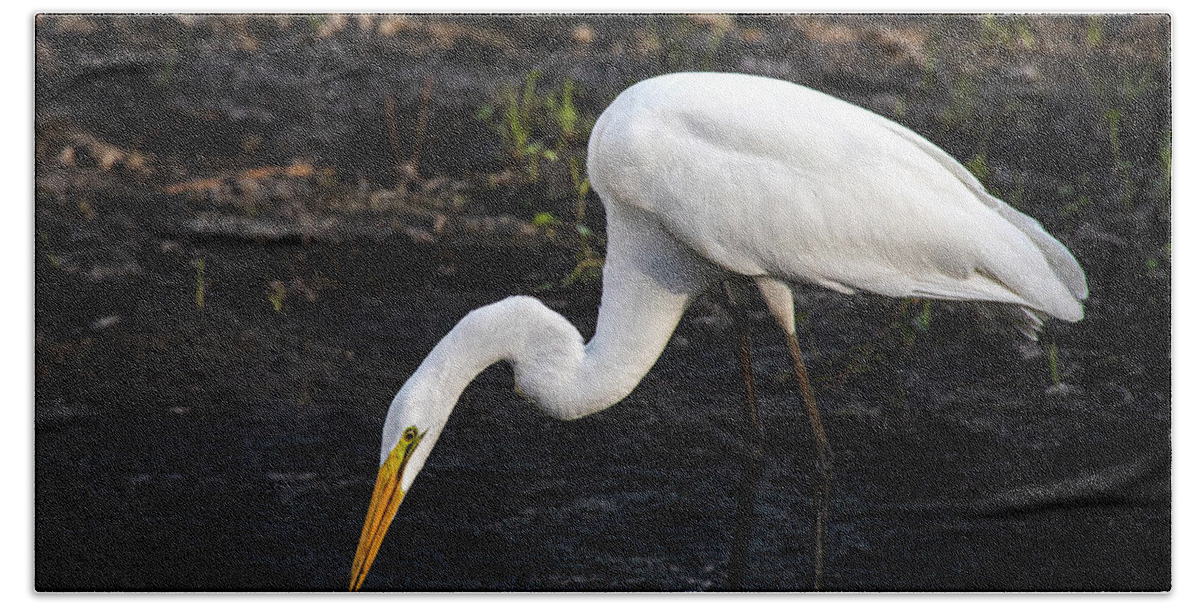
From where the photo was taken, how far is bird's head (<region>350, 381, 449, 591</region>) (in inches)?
97.5

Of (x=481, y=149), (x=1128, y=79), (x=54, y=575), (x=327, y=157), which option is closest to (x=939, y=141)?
(x=1128, y=79)

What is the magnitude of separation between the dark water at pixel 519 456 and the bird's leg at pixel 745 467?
2 cm

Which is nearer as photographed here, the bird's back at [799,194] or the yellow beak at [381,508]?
the bird's back at [799,194]

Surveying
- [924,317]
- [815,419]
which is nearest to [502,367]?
[815,419]

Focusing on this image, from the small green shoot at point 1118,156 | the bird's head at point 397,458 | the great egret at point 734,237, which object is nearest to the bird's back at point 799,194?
Answer: the great egret at point 734,237

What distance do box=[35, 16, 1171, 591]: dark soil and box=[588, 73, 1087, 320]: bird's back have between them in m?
0.08

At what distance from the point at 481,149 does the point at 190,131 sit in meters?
0.57

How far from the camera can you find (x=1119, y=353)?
8.35 ft

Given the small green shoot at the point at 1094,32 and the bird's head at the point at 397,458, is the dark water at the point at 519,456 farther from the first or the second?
the small green shoot at the point at 1094,32

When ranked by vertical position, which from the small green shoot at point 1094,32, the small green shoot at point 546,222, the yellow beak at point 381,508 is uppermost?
the small green shoot at point 1094,32

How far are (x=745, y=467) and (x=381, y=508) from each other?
2.36 feet

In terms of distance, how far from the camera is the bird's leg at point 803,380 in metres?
2.52

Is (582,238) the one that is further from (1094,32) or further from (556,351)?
(1094,32)

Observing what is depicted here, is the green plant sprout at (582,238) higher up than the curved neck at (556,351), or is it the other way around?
the green plant sprout at (582,238)
